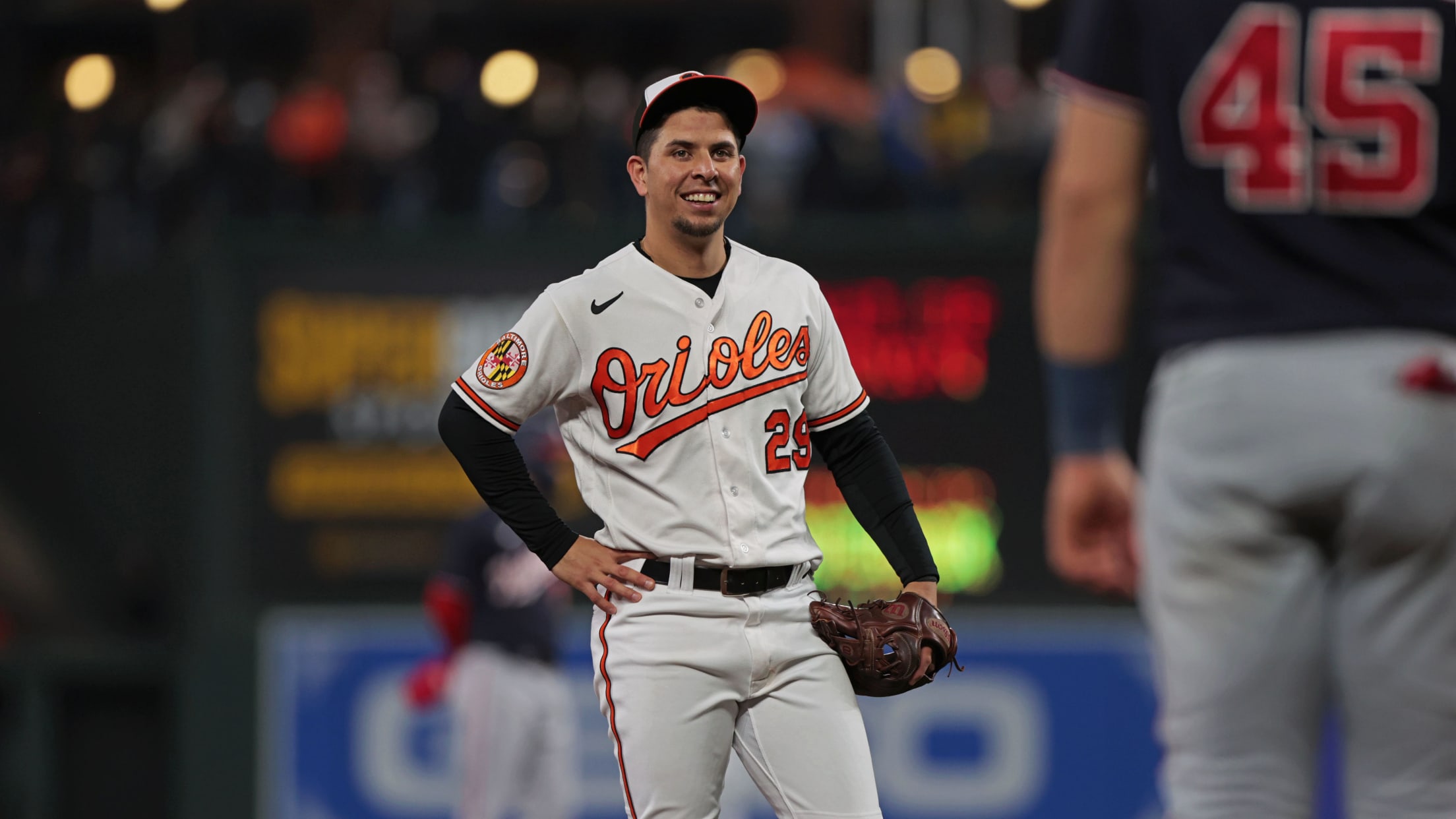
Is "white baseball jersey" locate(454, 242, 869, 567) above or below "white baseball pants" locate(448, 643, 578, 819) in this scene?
above

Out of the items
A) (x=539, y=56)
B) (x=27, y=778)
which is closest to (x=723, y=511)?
(x=27, y=778)

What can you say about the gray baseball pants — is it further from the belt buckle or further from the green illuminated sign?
the green illuminated sign

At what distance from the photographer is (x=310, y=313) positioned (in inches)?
362

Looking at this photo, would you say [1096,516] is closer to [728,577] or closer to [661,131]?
[728,577]

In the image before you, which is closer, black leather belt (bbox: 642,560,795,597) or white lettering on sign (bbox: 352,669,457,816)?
black leather belt (bbox: 642,560,795,597)

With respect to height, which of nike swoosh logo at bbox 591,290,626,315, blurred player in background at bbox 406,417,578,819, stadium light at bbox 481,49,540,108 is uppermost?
stadium light at bbox 481,49,540,108

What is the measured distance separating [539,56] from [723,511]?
1833cm

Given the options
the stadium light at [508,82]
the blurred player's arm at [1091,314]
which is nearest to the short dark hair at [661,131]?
the blurred player's arm at [1091,314]

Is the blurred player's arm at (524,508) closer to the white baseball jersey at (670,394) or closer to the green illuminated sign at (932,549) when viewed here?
the white baseball jersey at (670,394)

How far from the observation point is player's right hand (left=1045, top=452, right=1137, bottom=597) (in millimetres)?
2779

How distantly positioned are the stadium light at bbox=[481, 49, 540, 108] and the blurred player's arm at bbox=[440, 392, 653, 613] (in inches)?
397

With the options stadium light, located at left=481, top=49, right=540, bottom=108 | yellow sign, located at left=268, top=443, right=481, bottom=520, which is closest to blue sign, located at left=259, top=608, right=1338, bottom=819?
yellow sign, located at left=268, top=443, right=481, bottom=520

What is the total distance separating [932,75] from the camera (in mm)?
14297

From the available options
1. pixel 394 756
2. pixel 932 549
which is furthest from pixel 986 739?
pixel 394 756
